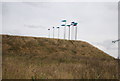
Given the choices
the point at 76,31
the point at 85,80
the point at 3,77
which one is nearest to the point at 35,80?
the point at 3,77

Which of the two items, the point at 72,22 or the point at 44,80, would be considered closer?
the point at 44,80

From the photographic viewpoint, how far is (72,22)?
1705 inches

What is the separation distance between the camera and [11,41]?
29.1 meters

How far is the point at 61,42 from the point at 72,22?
11.0m

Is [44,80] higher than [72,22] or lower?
lower

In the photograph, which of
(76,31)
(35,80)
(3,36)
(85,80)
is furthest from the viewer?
(76,31)

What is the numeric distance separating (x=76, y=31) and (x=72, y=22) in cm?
392

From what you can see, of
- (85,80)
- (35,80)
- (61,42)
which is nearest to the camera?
(35,80)

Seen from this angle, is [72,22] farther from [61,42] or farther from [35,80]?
[35,80]

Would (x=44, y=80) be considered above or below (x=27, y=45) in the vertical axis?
above

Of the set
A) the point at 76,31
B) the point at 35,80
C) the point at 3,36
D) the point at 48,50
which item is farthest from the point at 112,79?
the point at 76,31

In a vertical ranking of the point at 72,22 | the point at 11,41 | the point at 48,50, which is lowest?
the point at 48,50

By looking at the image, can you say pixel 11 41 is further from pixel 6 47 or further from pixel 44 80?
pixel 44 80

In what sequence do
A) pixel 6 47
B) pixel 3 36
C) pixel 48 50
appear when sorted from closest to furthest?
pixel 6 47 → pixel 48 50 → pixel 3 36
